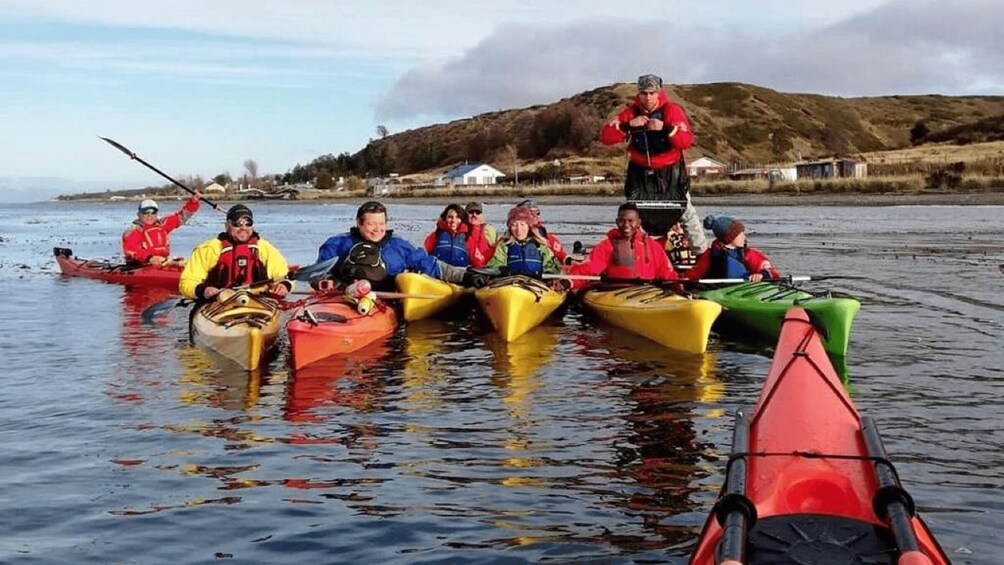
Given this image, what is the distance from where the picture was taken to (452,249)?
619 inches

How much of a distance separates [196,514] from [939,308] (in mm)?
11254

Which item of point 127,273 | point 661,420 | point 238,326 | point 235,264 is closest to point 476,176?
point 127,273

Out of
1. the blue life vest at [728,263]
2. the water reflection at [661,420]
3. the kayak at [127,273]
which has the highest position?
the blue life vest at [728,263]

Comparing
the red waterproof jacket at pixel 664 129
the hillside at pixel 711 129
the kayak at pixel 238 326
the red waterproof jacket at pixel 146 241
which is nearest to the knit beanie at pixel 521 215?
the red waterproof jacket at pixel 664 129

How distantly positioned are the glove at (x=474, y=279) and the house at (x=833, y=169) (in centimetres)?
5408

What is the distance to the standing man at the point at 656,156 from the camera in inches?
548

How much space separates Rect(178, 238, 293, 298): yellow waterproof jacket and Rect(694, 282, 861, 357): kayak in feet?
17.0

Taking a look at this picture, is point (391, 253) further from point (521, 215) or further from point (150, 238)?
point (150, 238)

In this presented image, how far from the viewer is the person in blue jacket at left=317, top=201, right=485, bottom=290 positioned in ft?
40.7

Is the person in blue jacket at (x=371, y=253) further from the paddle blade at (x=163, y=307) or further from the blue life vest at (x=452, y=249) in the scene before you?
the blue life vest at (x=452, y=249)

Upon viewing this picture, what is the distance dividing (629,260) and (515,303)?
1.95 metres

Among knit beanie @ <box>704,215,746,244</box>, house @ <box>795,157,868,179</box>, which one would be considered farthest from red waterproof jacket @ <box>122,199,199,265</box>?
house @ <box>795,157,868,179</box>

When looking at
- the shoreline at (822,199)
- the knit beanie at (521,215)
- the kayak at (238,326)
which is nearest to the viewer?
the kayak at (238,326)

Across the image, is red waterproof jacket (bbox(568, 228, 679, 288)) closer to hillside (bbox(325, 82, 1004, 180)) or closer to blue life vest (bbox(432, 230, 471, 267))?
blue life vest (bbox(432, 230, 471, 267))
